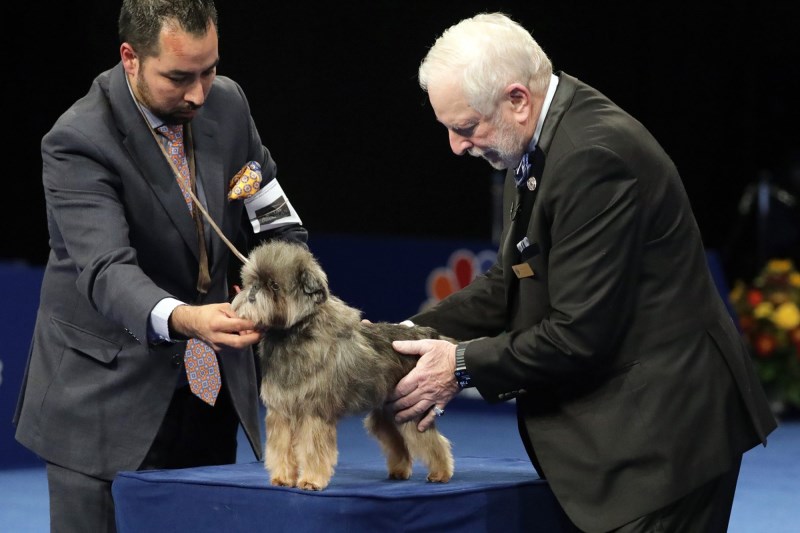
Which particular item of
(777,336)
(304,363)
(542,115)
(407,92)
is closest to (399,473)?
(304,363)

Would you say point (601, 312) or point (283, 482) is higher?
point (601, 312)

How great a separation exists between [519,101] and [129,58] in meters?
0.96

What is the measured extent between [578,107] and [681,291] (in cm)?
46

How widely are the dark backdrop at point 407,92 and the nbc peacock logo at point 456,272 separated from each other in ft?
7.79

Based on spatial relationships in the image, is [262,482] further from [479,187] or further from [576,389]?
[479,187]

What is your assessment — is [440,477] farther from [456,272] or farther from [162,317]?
[456,272]

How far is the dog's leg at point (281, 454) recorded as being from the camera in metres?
2.86

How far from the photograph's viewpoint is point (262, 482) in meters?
2.92

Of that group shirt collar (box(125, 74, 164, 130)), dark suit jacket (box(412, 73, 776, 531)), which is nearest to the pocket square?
shirt collar (box(125, 74, 164, 130))

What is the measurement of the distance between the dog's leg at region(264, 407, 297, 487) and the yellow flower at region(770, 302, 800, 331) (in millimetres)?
6375

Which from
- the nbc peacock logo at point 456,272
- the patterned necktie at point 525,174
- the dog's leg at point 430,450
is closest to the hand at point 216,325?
the dog's leg at point 430,450

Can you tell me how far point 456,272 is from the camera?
8211 mm

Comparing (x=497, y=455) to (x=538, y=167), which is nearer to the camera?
(x=538, y=167)

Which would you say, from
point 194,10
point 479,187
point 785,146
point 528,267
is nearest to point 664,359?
point 528,267
